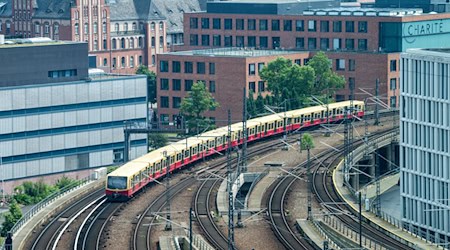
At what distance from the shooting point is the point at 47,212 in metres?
120

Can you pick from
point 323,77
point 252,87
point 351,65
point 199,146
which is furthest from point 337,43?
point 199,146

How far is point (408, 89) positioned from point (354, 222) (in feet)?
36.1

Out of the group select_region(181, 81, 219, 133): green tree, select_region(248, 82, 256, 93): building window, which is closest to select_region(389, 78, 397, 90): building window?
select_region(248, 82, 256, 93): building window

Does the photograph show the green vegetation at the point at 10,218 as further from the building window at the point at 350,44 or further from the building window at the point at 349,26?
the building window at the point at 349,26

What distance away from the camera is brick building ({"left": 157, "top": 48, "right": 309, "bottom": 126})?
19062 centimetres

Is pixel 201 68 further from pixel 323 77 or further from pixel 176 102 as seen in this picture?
pixel 323 77

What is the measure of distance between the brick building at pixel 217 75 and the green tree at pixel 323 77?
719 cm

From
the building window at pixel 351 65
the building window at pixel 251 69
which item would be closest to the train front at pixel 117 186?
the building window at pixel 251 69

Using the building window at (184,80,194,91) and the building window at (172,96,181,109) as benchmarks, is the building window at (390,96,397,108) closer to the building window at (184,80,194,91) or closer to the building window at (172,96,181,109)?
the building window at (184,80,194,91)

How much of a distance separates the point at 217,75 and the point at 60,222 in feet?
258

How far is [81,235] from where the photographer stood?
4331 inches

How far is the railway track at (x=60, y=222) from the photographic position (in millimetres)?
107188

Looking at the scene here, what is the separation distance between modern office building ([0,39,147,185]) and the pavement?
55.0ft

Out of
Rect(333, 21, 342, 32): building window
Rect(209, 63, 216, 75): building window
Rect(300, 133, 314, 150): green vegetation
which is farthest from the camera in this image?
Rect(333, 21, 342, 32): building window
